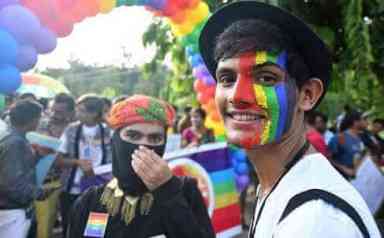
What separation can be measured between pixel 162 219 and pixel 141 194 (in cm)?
21

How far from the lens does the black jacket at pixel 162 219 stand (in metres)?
2.28

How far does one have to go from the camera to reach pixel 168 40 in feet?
24.1

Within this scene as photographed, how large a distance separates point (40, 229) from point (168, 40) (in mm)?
3768

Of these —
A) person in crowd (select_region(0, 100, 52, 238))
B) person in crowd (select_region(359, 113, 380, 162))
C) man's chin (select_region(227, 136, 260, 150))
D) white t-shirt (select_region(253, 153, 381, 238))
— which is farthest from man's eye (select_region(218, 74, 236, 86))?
person in crowd (select_region(359, 113, 380, 162))

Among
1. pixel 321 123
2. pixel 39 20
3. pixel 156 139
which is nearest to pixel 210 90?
pixel 321 123

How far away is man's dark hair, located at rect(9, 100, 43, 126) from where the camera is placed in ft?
12.2

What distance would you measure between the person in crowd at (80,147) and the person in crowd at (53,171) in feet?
0.28

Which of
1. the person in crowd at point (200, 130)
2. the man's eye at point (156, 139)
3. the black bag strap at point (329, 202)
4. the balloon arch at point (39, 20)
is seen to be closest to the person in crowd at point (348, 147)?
the person in crowd at point (200, 130)

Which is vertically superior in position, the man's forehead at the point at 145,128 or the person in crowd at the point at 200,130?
the man's forehead at the point at 145,128

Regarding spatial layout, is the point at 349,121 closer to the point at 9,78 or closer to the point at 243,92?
the point at 9,78

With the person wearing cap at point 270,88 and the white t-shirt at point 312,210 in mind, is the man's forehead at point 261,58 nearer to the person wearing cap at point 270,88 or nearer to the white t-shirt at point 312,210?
the person wearing cap at point 270,88

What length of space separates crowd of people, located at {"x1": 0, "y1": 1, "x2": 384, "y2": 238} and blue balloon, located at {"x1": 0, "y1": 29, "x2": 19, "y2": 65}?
1.20 ft

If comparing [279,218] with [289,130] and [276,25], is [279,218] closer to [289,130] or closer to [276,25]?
[289,130]

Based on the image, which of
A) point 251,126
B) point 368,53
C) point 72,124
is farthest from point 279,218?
point 368,53
